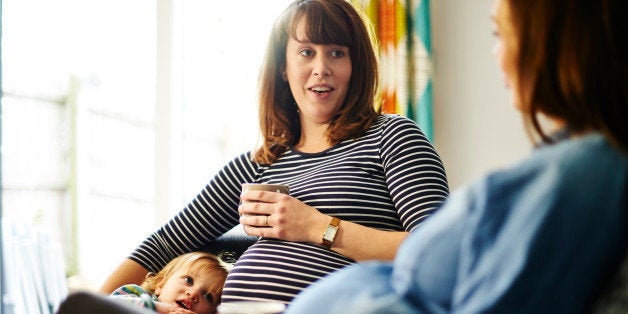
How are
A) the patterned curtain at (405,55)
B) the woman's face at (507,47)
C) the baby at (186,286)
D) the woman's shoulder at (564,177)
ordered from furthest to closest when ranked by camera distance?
the patterned curtain at (405,55), the baby at (186,286), the woman's face at (507,47), the woman's shoulder at (564,177)

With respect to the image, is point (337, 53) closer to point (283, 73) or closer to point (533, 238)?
point (283, 73)

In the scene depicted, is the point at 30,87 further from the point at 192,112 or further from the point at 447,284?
the point at 447,284

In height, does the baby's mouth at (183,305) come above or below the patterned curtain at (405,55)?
below

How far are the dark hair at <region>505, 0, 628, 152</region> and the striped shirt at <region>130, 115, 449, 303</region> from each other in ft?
2.56

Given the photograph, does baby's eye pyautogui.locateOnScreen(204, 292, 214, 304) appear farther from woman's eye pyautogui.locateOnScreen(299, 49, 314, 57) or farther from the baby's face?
woman's eye pyautogui.locateOnScreen(299, 49, 314, 57)

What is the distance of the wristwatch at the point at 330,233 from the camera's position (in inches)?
55.3

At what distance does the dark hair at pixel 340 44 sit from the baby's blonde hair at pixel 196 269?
0.30 meters

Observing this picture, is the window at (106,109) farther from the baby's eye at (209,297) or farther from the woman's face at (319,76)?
the baby's eye at (209,297)

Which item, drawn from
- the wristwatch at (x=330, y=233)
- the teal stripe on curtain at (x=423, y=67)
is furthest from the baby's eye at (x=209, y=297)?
the teal stripe on curtain at (x=423, y=67)

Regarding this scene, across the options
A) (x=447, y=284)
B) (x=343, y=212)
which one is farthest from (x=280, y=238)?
(x=447, y=284)

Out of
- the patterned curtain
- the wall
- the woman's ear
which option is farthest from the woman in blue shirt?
the wall

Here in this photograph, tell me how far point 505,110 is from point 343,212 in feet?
5.74

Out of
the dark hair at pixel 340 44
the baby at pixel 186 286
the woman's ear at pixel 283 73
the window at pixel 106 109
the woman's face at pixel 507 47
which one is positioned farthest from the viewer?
the window at pixel 106 109

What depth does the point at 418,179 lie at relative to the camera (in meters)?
1.41
